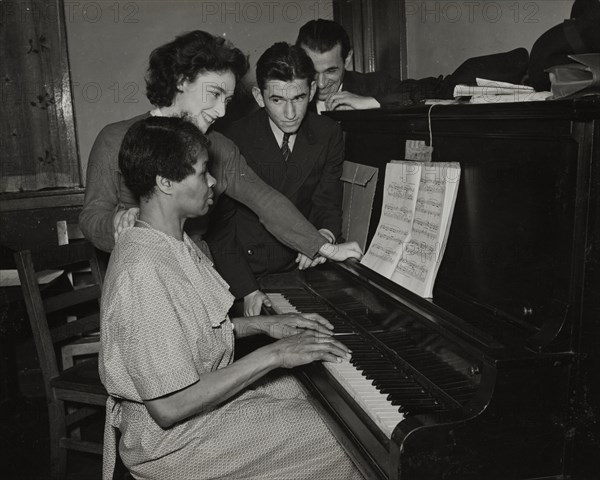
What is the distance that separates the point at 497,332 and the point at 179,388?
900 mm

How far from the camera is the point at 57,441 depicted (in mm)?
3381

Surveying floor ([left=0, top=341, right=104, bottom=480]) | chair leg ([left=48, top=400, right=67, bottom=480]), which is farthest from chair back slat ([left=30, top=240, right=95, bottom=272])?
floor ([left=0, top=341, right=104, bottom=480])

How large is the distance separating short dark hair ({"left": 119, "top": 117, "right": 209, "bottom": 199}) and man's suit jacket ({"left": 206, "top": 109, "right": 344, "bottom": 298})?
3.61ft

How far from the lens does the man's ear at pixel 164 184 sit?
2105 millimetres

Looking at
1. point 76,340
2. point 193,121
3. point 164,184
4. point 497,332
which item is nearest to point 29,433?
point 76,340

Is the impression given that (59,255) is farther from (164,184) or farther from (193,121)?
(164,184)

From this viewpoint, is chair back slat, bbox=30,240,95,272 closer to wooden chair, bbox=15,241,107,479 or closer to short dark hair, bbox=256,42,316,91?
wooden chair, bbox=15,241,107,479

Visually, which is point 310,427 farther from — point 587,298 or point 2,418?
point 2,418

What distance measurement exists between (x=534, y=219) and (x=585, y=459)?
0.63 metres

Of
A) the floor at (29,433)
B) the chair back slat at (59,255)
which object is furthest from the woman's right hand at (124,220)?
the floor at (29,433)

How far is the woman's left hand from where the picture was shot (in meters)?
2.47

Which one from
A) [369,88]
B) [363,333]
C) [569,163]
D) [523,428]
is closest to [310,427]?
[363,333]

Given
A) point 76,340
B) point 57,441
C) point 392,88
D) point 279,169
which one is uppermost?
point 392,88

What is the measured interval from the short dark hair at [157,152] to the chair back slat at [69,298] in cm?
141
